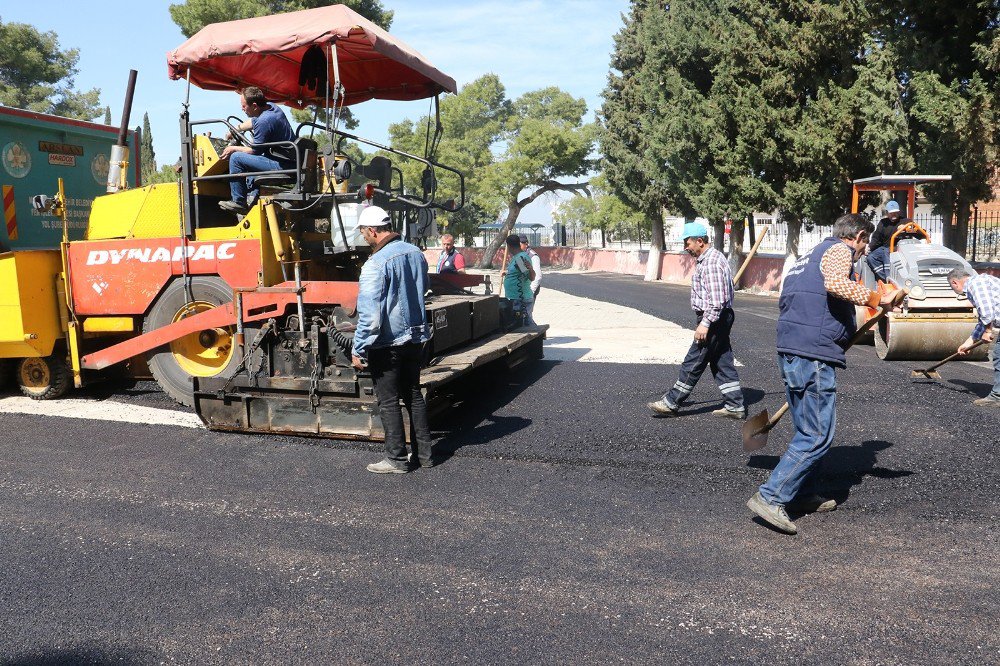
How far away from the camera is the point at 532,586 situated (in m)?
3.73

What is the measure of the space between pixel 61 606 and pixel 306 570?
1047 mm

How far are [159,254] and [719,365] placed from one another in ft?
15.9

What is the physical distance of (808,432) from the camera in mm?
4379

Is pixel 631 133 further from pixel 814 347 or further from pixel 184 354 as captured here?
pixel 814 347

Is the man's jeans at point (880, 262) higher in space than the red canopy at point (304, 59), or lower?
lower

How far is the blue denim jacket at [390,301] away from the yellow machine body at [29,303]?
382 cm

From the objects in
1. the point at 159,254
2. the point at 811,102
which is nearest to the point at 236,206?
the point at 159,254

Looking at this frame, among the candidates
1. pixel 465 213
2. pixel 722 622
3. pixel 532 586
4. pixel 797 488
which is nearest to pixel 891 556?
pixel 797 488

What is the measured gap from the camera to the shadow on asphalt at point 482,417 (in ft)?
20.6

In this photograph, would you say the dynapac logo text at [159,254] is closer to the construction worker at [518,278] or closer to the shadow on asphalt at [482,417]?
the shadow on asphalt at [482,417]

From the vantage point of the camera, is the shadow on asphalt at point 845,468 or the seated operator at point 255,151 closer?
the shadow on asphalt at point 845,468

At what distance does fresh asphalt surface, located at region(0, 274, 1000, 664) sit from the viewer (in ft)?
10.6

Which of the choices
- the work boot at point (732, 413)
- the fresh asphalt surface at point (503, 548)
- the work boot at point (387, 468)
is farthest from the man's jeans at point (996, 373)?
the work boot at point (387, 468)

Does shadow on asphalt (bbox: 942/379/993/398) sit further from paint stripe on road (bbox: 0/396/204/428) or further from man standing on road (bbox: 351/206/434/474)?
paint stripe on road (bbox: 0/396/204/428)
